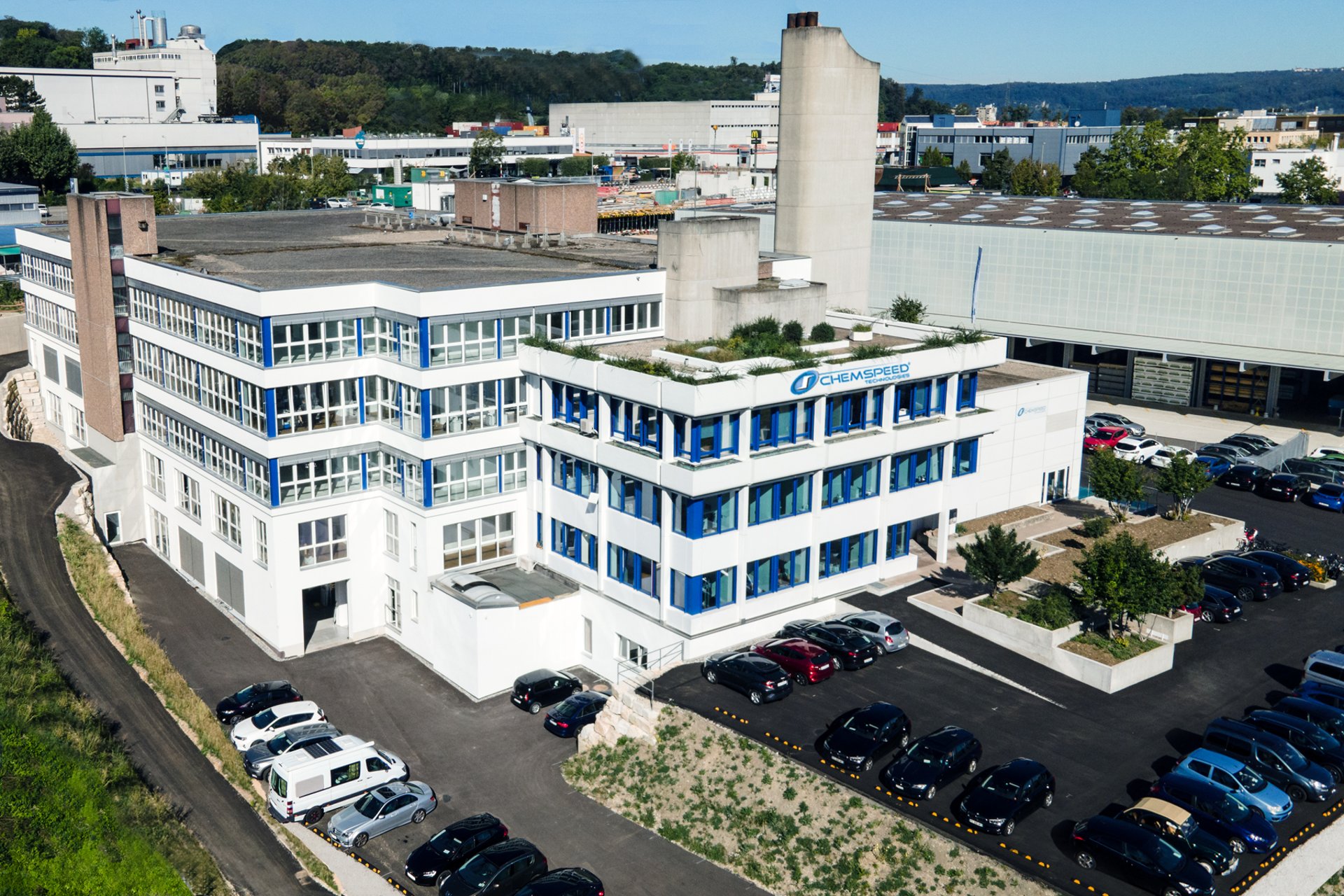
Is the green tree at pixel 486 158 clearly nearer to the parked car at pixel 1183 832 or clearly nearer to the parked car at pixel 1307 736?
the parked car at pixel 1307 736

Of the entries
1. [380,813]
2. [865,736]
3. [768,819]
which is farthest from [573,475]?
[768,819]

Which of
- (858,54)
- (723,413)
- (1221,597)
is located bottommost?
(1221,597)

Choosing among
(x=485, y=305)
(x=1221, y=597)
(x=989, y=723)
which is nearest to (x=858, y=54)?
(x=485, y=305)

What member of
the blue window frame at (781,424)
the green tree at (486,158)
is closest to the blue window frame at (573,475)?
the blue window frame at (781,424)

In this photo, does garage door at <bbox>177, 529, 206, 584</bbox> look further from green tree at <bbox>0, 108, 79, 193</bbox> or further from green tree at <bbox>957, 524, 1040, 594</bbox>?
green tree at <bbox>0, 108, 79, 193</bbox>

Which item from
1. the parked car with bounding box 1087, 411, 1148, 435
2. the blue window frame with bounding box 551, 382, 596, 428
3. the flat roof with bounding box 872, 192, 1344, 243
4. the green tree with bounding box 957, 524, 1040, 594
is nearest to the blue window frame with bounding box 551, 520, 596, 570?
the blue window frame with bounding box 551, 382, 596, 428

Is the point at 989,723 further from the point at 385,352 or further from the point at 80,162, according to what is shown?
the point at 80,162
